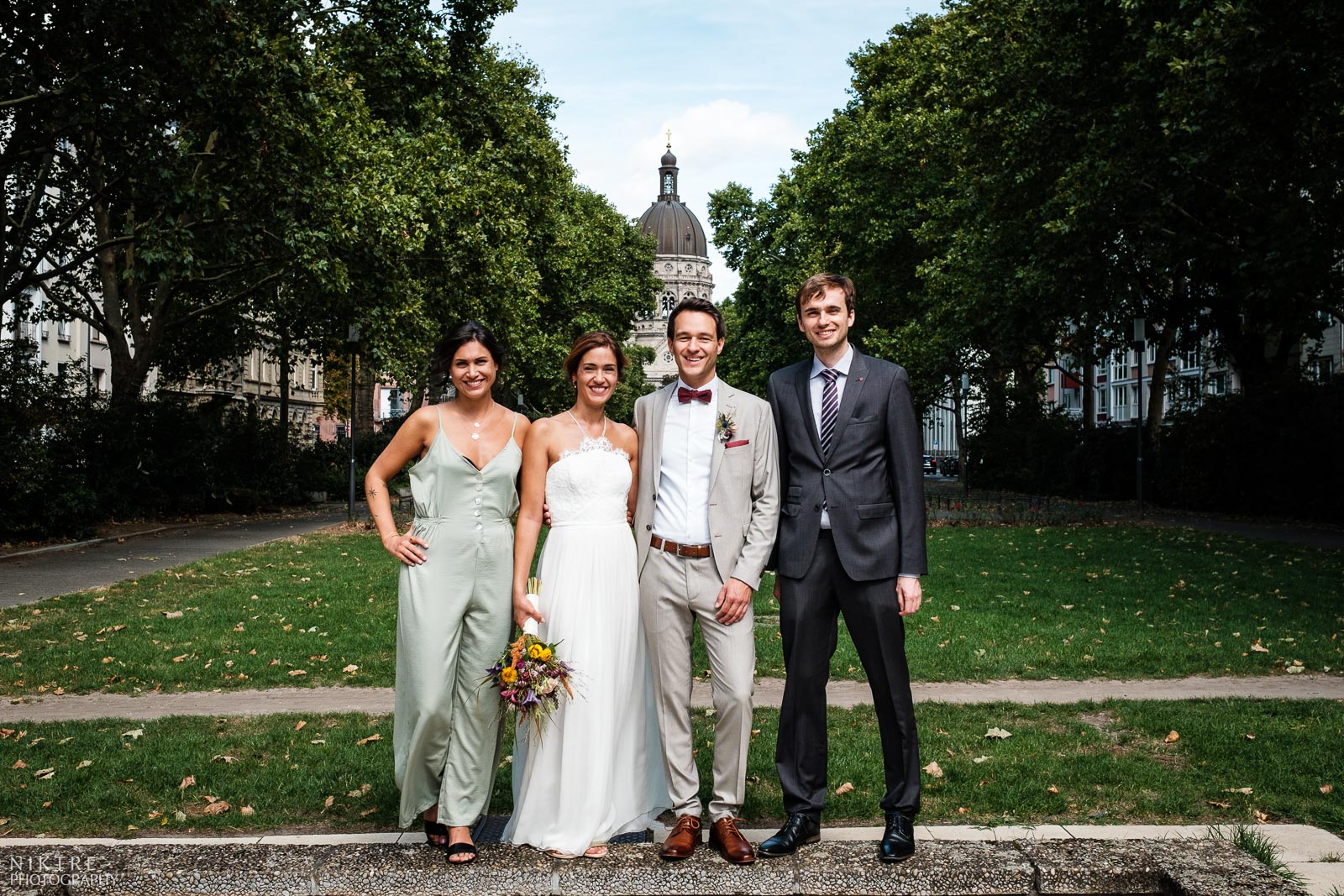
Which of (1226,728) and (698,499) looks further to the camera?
(1226,728)

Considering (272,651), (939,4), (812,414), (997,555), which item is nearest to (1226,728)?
→ (812,414)

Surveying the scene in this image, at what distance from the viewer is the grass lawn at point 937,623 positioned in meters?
9.26

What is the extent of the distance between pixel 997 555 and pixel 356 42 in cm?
1741

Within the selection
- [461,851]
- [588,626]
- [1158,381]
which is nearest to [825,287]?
[588,626]

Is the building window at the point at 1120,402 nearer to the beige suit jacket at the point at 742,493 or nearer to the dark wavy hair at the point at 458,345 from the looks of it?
the beige suit jacket at the point at 742,493

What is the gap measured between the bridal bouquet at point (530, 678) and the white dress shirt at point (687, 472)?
68cm

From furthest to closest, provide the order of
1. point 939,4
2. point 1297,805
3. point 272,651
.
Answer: point 939,4 → point 272,651 → point 1297,805

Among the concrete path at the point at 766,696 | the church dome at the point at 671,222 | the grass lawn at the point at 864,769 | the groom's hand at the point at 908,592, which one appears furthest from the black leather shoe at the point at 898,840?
the church dome at the point at 671,222

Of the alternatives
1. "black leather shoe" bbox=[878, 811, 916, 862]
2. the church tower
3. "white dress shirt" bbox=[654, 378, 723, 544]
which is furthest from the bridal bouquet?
the church tower

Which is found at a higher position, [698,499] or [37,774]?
[698,499]

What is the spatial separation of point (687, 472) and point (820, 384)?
27.3 inches

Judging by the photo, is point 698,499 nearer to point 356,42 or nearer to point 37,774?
point 37,774

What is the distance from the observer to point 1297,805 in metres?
5.69

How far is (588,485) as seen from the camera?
5.14 m
